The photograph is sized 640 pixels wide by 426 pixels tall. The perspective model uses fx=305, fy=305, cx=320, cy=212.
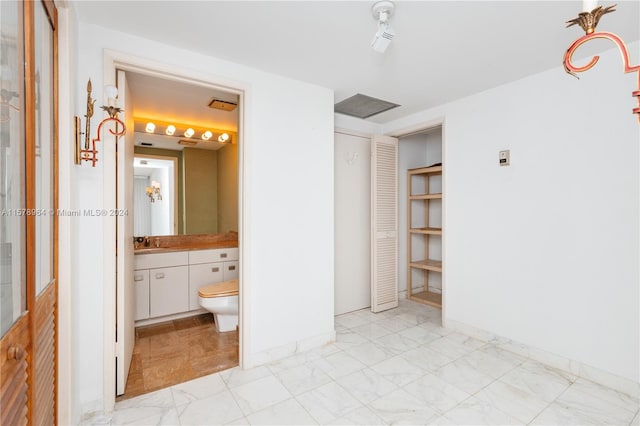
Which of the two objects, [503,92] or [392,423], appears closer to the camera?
[392,423]

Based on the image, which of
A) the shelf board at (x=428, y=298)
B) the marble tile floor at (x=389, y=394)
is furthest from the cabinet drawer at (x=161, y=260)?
the shelf board at (x=428, y=298)

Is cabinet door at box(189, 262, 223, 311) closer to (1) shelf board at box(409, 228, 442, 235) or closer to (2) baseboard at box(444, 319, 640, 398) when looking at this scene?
(1) shelf board at box(409, 228, 442, 235)

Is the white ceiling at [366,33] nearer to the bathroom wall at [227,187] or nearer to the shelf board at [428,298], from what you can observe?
the bathroom wall at [227,187]

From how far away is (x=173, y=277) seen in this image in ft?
10.5

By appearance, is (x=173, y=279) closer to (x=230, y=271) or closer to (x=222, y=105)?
(x=230, y=271)

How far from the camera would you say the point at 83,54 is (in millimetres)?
1748

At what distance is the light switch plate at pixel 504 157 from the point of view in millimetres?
2592

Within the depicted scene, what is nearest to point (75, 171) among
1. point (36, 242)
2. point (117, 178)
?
point (117, 178)

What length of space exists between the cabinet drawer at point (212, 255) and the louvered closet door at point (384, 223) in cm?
164

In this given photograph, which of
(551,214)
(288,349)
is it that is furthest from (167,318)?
(551,214)

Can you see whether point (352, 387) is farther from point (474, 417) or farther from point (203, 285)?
point (203, 285)

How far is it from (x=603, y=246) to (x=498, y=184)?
84 centimetres

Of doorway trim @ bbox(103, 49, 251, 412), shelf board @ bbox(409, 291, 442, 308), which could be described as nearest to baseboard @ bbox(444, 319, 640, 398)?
shelf board @ bbox(409, 291, 442, 308)

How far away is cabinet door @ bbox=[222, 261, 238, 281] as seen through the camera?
3520 millimetres
